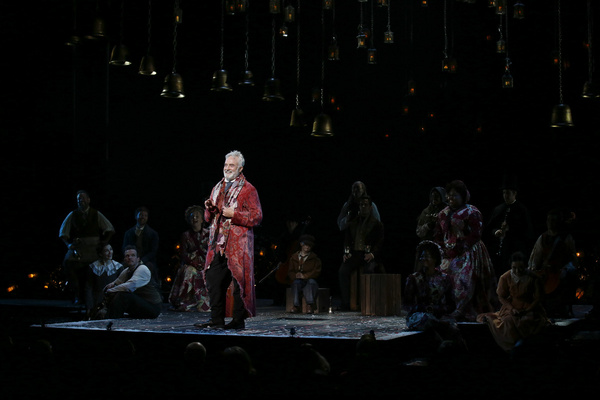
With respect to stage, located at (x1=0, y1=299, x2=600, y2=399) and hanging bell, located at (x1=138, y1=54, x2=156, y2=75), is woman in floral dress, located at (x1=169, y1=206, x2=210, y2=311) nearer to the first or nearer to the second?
stage, located at (x1=0, y1=299, x2=600, y2=399)

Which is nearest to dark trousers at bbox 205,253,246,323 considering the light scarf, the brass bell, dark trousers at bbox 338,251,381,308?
the light scarf

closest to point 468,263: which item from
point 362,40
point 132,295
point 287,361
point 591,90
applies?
point 591,90

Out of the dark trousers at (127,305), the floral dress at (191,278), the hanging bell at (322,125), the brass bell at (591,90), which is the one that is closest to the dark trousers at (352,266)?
the floral dress at (191,278)

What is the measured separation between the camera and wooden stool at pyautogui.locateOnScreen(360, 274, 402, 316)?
10.6 metres

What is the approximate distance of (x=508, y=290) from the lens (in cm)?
858

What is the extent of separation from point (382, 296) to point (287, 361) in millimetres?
3561

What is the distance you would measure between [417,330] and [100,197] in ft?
24.7

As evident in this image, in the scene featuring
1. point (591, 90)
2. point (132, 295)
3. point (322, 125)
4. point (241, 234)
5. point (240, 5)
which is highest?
point (240, 5)

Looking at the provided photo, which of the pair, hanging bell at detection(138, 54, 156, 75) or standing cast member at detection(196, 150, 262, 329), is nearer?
standing cast member at detection(196, 150, 262, 329)

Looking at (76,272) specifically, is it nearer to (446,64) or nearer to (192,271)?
(192,271)

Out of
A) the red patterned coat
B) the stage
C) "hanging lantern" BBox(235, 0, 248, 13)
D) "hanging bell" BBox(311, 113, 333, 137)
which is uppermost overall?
"hanging lantern" BBox(235, 0, 248, 13)

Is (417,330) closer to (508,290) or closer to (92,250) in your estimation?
(508,290)

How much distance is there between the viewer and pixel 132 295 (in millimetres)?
9641

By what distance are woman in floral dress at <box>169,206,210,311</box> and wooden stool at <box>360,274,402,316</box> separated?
2.13 metres
